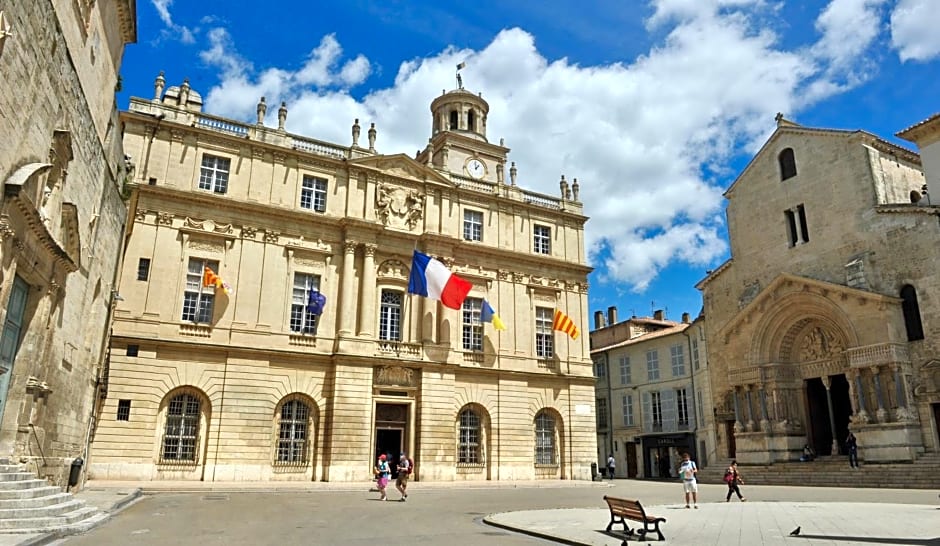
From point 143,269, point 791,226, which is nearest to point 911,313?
point 791,226

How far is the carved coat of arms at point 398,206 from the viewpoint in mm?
27703

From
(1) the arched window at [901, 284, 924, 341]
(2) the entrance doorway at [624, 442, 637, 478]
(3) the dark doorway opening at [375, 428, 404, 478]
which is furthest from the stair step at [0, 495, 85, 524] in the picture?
(2) the entrance doorway at [624, 442, 637, 478]

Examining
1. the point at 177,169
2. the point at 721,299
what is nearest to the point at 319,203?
the point at 177,169

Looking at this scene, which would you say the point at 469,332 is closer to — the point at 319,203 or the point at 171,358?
the point at 319,203

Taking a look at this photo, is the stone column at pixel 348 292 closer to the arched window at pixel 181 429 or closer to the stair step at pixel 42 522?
the arched window at pixel 181 429

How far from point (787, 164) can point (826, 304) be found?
7530mm

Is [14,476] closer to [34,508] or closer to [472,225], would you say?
[34,508]

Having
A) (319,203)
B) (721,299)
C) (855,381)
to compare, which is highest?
(319,203)

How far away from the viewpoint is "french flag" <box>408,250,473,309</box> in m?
25.3

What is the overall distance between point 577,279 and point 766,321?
8.74 metres

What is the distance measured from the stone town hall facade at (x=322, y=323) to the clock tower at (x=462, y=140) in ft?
15.7

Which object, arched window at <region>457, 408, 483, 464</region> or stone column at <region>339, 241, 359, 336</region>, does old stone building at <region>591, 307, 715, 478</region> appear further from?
stone column at <region>339, 241, 359, 336</region>

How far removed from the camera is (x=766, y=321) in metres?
28.1

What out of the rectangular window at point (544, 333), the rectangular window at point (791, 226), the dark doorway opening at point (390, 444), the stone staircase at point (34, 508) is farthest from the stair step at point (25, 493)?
the rectangular window at point (791, 226)
